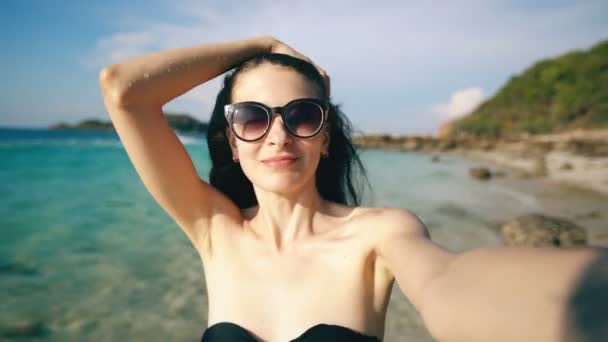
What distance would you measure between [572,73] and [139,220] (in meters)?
51.4

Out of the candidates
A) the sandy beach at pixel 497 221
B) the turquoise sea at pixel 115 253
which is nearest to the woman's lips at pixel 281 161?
the sandy beach at pixel 497 221

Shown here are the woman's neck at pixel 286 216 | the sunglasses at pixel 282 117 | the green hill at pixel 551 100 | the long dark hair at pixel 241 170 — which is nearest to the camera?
the sunglasses at pixel 282 117

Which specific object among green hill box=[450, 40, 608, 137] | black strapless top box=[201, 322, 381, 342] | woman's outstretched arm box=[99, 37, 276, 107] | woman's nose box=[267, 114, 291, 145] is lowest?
green hill box=[450, 40, 608, 137]

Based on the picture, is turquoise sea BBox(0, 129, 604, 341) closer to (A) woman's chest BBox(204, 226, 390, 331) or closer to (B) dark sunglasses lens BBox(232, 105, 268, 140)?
(A) woman's chest BBox(204, 226, 390, 331)

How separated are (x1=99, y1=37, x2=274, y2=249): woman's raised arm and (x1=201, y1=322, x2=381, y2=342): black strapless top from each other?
1.99 feet

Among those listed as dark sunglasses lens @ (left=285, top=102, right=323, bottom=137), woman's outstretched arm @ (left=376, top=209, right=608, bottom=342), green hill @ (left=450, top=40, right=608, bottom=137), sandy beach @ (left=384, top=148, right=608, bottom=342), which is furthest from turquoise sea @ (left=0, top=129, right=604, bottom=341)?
green hill @ (left=450, top=40, right=608, bottom=137)

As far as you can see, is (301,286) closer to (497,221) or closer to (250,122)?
(250,122)

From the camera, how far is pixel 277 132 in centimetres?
189

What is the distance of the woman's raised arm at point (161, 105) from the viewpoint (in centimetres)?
176

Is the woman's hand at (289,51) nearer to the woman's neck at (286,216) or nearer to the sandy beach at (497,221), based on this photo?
the woman's neck at (286,216)

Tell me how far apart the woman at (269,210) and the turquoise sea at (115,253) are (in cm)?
242

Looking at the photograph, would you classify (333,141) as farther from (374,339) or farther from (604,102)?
(604,102)

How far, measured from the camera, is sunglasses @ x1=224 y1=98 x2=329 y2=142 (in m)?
1.91

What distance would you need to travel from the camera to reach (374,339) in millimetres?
1796
